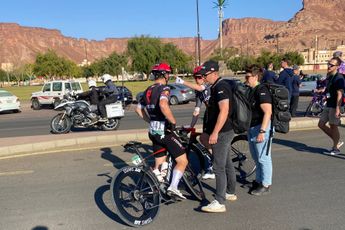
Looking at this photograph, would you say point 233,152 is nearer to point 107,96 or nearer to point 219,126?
point 219,126

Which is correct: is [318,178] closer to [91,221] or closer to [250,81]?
[250,81]

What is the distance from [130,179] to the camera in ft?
14.4

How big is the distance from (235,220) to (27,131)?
10478 millimetres

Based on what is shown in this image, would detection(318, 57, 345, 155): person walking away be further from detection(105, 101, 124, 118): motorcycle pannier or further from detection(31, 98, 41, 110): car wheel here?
detection(31, 98, 41, 110): car wheel

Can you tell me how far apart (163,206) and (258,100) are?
6.32 ft

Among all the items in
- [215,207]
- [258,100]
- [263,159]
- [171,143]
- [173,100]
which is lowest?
[173,100]

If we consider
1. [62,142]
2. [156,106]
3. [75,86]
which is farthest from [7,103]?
[156,106]

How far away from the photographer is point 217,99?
450 centimetres

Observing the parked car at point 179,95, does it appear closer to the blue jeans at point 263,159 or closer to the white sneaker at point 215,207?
the blue jeans at point 263,159

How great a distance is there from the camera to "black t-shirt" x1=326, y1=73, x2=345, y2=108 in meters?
7.14

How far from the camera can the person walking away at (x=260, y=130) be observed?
203 inches

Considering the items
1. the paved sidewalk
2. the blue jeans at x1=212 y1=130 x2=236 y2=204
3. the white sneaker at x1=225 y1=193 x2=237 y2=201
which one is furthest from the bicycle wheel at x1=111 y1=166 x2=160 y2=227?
the paved sidewalk

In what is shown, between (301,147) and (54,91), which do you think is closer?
(301,147)

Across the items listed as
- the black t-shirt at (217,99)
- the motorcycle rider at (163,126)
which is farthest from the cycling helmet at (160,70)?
the black t-shirt at (217,99)
